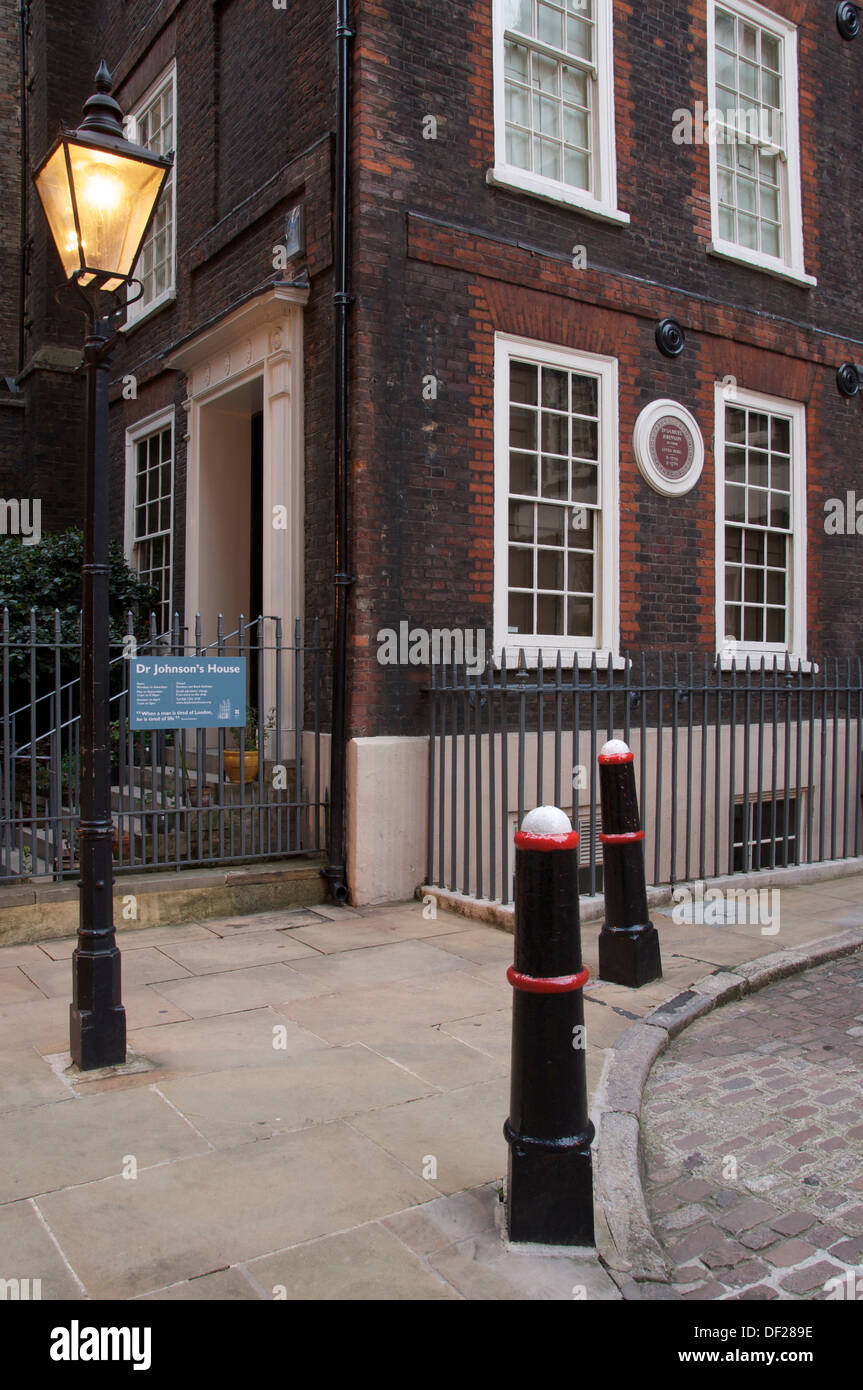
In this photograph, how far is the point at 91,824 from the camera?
422 cm

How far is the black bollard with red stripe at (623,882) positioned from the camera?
16.7 ft

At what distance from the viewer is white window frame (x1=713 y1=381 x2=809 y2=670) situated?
9.23 meters

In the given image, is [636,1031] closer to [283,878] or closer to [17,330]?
[283,878]

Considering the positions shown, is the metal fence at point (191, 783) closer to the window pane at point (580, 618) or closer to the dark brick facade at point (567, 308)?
the dark brick facade at point (567, 308)

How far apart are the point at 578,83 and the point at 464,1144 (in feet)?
27.3

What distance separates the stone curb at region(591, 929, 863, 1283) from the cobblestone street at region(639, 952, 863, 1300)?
0.07m

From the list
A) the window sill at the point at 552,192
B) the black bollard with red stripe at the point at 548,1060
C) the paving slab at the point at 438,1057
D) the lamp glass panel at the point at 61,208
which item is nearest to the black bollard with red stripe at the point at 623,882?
the paving slab at the point at 438,1057

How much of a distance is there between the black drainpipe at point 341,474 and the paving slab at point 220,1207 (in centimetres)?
356

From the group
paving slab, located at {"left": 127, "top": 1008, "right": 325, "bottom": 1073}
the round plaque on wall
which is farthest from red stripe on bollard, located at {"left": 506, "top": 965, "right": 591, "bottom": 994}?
the round plaque on wall

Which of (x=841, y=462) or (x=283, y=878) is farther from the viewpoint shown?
(x=841, y=462)

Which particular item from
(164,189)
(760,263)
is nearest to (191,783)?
(164,189)

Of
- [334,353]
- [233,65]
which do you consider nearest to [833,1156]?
[334,353]

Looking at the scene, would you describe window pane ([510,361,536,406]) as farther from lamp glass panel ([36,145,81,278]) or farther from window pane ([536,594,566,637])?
lamp glass panel ([36,145,81,278])

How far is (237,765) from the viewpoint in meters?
7.63
